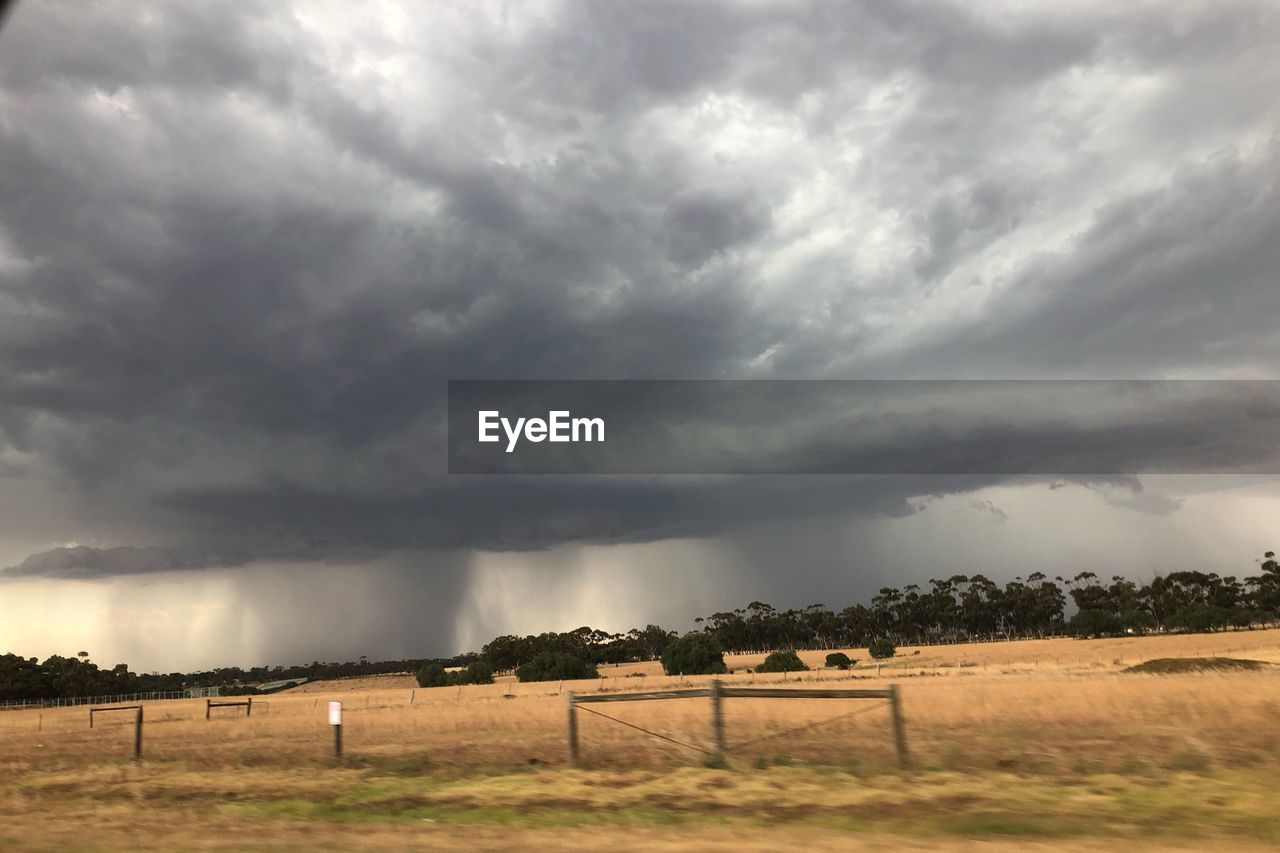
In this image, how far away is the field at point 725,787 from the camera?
1038 cm

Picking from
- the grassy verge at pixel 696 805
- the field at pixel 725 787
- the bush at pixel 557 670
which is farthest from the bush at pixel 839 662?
the grassy verge at pixel 696 805

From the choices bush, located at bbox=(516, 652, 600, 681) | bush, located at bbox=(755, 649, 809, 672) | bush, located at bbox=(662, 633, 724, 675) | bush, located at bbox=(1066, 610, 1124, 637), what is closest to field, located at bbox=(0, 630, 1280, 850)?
bush, located at bbox=(755, 649, 809, 672)

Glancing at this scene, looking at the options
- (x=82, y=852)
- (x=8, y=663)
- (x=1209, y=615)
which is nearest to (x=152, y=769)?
(x=82, y=852)

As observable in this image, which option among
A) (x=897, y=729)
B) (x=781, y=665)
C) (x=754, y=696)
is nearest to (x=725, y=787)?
(x=754, y=696)

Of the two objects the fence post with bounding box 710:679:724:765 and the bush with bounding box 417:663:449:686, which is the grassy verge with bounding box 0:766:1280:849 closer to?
the fence post with bounding box 710:679:724:765

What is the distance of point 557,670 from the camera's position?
95.2 meters

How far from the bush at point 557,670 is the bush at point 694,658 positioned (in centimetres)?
946

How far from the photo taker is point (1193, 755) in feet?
49.6

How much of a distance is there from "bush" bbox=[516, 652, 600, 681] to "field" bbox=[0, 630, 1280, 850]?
71.0 metres

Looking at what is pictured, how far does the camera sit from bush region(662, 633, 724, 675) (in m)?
89.9

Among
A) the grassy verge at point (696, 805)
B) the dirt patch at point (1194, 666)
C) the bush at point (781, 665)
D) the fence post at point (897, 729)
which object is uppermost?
the fence post at point (897, 729)

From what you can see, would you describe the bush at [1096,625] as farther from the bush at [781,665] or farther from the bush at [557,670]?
the bush at [557,670]

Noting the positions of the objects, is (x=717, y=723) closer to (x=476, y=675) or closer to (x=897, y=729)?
(x=897, y=729)

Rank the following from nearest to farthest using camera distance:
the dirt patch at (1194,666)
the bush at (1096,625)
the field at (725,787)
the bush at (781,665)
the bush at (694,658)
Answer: the field at (725,787)
the dirt patch at (1194,666)
the bush at (781,665)
the bush at (694,658)
the bush at (1096,625)
